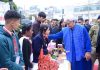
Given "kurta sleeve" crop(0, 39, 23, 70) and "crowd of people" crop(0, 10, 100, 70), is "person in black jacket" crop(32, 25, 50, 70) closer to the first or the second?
"crowd of people" crop(0, 10, 100, 70)

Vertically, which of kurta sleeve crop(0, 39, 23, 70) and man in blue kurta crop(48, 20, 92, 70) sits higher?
kurta sleeve crop(0, 39, 23, 70)

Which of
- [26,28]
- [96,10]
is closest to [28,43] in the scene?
[26,28]

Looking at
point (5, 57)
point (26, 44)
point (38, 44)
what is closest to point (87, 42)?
point (38, 44)

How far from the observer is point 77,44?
7.29m

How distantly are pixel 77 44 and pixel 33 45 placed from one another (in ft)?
5.44

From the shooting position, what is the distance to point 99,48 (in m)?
6.92

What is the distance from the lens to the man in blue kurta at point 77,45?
23.9 feet

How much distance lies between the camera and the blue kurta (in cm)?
730

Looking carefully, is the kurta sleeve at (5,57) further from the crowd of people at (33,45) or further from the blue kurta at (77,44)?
the blue kurta at (77,44)

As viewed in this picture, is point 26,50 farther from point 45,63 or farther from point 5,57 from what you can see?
point 5,57

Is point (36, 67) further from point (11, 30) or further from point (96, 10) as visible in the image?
point (96, 10)

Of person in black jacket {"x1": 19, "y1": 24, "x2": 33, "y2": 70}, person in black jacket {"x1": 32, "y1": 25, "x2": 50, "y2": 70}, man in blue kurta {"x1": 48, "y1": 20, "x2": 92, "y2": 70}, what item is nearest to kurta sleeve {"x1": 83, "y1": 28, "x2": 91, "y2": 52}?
man in blue kurta {"x1": 48, "y1": 20, "x2": 92, "y2": 70}

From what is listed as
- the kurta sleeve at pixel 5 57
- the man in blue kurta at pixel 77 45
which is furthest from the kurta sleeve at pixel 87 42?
the kurta sleeve at pixel 5 57

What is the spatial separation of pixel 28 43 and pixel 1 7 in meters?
1.26
